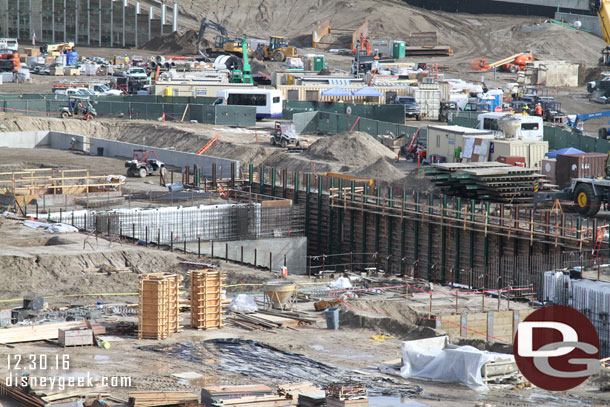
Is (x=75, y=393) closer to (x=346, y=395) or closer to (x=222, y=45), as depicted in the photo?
(x=346, y=395)

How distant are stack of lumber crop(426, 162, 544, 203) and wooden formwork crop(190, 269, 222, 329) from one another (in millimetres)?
15946

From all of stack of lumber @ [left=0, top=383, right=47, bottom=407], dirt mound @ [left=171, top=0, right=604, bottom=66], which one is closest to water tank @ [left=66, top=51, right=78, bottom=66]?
dirt mound @ [left=171, top=0, right=604, bottom=66]

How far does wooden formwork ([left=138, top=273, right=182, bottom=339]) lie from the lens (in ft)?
→ 82.7

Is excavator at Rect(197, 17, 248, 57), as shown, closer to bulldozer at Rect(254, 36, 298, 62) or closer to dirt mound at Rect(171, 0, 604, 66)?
bulldozer at Rect(254, 36, 298, 62)

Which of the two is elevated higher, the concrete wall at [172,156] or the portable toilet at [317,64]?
the portable toilet at [317,64]

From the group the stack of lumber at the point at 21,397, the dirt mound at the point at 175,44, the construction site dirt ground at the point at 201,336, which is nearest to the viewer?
the stack of lumber at the point at 21,397

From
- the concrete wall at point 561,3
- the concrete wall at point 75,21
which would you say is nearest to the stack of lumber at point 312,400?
the concrete wall at point 75,21

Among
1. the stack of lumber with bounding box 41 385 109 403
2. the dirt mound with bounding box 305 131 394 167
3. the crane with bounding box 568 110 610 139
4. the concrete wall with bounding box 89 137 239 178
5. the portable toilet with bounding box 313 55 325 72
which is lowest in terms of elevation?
the stack of lumber with bounding box 41 385 109 403

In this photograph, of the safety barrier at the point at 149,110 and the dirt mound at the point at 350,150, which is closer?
the dirt mound at the point at 350,150

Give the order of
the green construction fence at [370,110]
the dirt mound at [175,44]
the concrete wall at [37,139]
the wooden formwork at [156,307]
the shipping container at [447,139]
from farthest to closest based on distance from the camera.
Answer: the dirt mound at [175,44] < the green construction fence at [370,110] < the concrete wall at [37,139] < the shipping container at [447,139] < the wooden formwork at [156,307]

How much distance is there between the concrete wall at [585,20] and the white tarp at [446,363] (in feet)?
308

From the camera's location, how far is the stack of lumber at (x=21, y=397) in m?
19.2

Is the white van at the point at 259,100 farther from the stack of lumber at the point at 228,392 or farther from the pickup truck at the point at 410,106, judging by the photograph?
the stack of lumber at the point at 228,392

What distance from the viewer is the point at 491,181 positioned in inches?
1569
